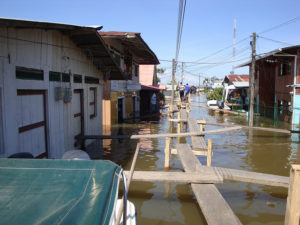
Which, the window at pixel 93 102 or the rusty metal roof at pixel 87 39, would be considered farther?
the window at pixel 93 102

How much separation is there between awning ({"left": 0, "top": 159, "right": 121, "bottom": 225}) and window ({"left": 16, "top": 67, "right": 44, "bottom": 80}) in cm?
333

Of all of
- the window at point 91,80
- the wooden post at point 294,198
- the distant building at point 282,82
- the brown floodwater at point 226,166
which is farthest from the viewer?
the distant building at point 282,82

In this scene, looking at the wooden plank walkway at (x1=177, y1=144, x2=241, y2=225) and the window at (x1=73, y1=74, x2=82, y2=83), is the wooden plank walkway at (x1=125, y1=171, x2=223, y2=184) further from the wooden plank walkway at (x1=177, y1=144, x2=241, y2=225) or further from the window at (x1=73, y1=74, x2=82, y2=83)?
the window at (x1=73, y1=74, x2=82, y2=83)

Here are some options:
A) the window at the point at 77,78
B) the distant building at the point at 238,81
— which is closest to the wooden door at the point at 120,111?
the window at the point at 77,78

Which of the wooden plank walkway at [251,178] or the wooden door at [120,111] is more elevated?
the wooden door at [120,111]

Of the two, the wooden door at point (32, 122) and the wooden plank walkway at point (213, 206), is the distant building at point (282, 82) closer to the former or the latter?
the wooden plank walkway at point (213, 206)

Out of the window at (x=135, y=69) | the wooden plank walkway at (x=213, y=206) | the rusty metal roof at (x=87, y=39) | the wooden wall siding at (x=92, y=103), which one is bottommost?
the wooden plank walkway at (x=213, y=206)

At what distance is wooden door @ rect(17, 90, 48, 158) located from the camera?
5905 millimetres

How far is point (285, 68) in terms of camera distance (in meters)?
21.9

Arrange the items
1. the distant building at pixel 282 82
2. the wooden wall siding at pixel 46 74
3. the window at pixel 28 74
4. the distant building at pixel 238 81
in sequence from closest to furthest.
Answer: the wooden wall siding at pixel 46 74 → the window at pixel 28 74 → the distant building at pixel 282 82 → the distant building at pixel 238 81

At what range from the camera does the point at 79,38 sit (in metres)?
8.39

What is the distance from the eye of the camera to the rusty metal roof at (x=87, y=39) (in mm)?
5010

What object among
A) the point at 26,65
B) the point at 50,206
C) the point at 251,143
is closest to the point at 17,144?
the point at 26,65

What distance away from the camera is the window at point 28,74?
5.70 meters
